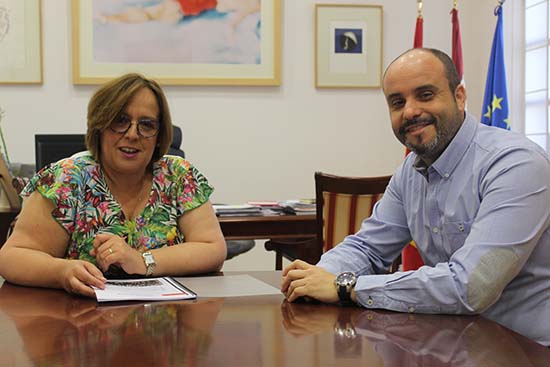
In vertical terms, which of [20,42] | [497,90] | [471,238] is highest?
[20,42]

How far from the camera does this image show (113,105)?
1867 millimetres

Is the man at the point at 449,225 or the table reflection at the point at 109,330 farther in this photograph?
the man at the point at 449,225

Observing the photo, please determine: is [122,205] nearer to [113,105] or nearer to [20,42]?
[113,105]

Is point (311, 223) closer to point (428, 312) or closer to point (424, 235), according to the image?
point (424, 235)

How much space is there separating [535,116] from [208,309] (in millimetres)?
3613

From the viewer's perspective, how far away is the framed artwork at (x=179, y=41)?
4719 millimetres

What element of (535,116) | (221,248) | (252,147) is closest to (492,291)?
(221,248)

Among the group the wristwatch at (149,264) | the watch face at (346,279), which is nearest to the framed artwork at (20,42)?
the wristwatch at (149,264)

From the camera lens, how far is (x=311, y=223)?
3291 millimetres

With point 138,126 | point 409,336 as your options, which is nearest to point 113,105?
point 138,126

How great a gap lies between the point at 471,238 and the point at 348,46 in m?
3.76

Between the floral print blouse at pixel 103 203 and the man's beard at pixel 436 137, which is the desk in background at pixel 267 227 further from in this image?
the man's beard at pixel 436 137

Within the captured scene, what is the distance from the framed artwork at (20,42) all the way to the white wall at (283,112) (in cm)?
6

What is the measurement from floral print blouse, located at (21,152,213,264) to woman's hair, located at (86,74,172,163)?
77 millimetres
